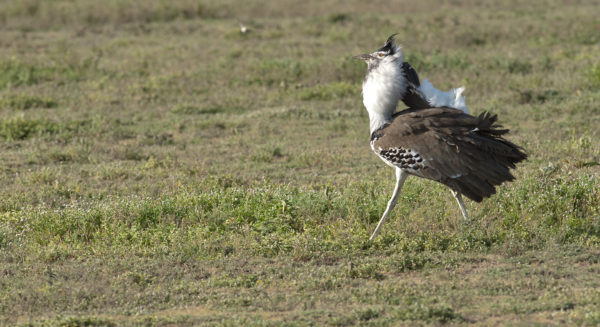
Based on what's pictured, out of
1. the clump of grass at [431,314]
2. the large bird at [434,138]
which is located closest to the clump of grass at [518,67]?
the large bird at [434,138]

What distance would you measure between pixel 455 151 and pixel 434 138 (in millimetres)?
193

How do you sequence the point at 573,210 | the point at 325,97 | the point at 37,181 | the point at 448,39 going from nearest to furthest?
the point at 573,210 < the point at 37,181 < the point at 325,97 < the point at 448,39

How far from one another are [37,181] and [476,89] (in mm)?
7217

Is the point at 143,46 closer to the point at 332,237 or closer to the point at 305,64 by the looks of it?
the point at 305,64

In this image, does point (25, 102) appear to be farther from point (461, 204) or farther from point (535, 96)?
point (461, 204)

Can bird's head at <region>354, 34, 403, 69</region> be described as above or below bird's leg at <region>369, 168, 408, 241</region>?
above

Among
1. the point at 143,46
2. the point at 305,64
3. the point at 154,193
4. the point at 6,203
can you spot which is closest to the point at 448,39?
the point at 305,64

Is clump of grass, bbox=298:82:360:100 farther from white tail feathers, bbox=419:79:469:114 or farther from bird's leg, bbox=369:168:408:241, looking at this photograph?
bird's leg, bbox=369:168:408:241

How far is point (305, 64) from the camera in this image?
1430cm

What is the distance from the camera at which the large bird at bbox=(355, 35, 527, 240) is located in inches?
249

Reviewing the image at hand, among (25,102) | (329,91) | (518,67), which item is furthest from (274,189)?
(518,67)

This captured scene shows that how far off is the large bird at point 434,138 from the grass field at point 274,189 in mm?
495

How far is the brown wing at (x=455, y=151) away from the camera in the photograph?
6.31m

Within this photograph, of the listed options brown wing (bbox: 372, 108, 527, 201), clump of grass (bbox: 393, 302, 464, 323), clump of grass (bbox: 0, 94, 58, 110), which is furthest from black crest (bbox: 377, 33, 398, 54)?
clump of grass (bbox: 0, 94, 58, 110)
